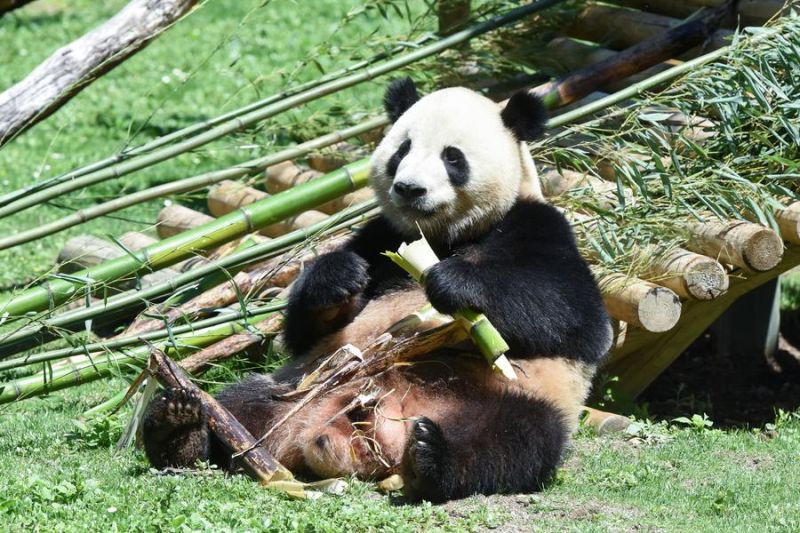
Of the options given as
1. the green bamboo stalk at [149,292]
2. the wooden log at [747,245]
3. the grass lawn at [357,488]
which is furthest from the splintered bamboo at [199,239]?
the wooden log at [747,245]

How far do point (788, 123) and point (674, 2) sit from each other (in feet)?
8.11

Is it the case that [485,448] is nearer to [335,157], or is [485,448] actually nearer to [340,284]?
[340,284]

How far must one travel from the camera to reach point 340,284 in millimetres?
4289

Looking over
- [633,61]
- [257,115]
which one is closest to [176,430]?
[257,115]

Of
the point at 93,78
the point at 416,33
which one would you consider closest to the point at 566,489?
the point at 93,78

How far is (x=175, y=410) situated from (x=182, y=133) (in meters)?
2.19

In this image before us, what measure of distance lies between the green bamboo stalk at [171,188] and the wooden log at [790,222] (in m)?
2.52

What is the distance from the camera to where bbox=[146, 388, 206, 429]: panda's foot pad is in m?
3.89

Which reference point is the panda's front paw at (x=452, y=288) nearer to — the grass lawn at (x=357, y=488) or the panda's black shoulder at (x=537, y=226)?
the panda's black shoulder at (x=537, y=226)

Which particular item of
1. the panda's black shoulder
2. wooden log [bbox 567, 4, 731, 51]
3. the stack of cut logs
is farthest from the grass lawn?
wooden log [bbox 567, 4, 731, 51]

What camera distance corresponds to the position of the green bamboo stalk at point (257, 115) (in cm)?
527

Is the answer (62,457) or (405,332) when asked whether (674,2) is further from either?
(62,457)

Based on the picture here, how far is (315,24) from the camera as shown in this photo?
12.4 metres

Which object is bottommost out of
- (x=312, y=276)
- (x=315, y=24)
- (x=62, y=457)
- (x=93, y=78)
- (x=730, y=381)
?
(x=730, y=381)
